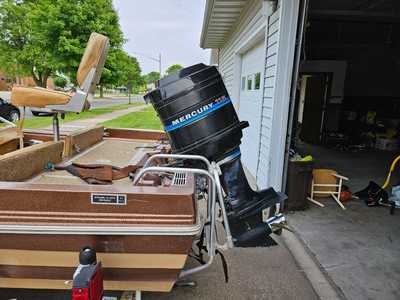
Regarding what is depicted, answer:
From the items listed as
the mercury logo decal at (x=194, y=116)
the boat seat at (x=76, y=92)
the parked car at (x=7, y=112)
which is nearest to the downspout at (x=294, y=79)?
the mercury logo decal at (x=194, y=116)

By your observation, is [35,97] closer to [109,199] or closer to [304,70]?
[109,199]

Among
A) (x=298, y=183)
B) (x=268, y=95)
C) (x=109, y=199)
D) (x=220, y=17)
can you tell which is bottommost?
(x=298, y=183)

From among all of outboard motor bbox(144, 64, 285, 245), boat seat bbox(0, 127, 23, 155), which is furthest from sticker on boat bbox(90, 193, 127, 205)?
boat seat bbox(0, 127, 23, 155)

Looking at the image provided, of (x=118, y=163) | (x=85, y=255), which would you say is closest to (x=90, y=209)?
(x=85, y=255)

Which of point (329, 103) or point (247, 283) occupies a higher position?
point (329, 103)

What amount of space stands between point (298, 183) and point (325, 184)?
27.0 inches

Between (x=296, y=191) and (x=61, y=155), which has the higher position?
(x=61, y=155)

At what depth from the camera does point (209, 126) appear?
5.89ft

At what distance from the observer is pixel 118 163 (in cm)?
241

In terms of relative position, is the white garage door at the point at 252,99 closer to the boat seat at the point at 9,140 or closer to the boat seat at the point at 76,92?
the boat seat at the point at 76,92

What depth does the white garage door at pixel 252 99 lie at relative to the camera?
446 cm

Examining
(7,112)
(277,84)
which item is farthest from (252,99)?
(7,112)

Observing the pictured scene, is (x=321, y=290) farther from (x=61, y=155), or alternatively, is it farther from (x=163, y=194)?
(x=61, y=155)

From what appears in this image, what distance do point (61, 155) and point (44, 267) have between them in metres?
1.08
